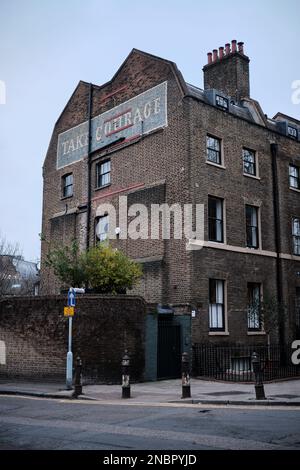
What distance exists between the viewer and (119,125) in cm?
2511

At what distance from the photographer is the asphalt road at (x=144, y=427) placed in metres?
7.44

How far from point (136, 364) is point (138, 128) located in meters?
11.2

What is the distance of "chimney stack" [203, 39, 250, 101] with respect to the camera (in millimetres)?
25781

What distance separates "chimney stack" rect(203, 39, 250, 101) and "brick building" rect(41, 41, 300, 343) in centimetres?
6

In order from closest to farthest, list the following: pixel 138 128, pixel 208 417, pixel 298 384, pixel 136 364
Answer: pixel 208 417 < pixel 298 384 < pixel 136 364 < pixel 138 128

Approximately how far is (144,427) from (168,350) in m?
9.97

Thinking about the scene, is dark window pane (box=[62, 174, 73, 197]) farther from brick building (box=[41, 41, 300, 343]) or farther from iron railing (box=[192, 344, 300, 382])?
iron railing (box=[192, 344, 300, 382])

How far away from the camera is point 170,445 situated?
7.31 m

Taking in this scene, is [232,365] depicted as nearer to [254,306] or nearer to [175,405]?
[254,306]

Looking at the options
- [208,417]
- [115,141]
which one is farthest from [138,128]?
[208,417]

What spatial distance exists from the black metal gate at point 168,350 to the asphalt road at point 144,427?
6.28 m

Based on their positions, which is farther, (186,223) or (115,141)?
(115,141)

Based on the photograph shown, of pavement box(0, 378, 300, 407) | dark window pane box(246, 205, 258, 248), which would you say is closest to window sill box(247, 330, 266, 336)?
dark window pane box(246, 205, 258, 248)

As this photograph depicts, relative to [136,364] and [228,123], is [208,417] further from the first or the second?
[228,123]
